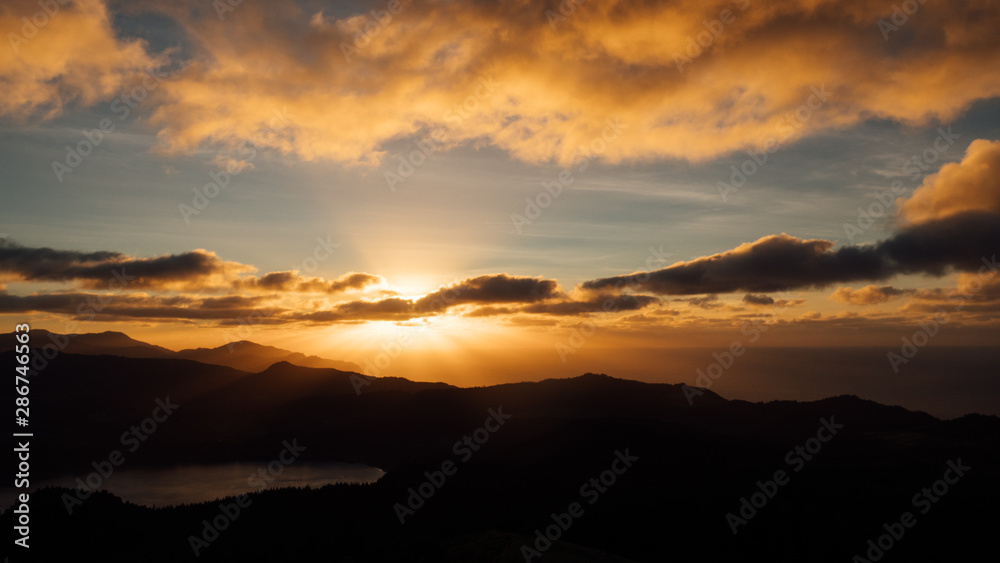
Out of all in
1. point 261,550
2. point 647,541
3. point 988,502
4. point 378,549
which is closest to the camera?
point 378,549

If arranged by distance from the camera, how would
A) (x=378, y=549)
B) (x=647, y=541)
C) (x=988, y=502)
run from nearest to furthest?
(x=378, y=549)
(x=647, y=541)
(x=988, y=502)

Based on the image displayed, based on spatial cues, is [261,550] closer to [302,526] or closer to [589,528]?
[302,526]

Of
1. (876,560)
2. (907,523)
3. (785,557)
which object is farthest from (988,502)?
(785,557)

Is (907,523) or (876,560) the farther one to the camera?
(907,523)

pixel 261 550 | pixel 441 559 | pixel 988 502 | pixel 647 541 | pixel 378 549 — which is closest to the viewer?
pixel 441 559

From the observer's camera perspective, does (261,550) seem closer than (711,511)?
Yes

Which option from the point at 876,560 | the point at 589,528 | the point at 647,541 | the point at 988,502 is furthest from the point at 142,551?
the point at 988,502

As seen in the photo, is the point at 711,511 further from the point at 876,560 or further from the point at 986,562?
the point at 986,562

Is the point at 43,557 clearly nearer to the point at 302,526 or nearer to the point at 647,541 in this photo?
the point at 302,526

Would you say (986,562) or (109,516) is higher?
(109,516)
